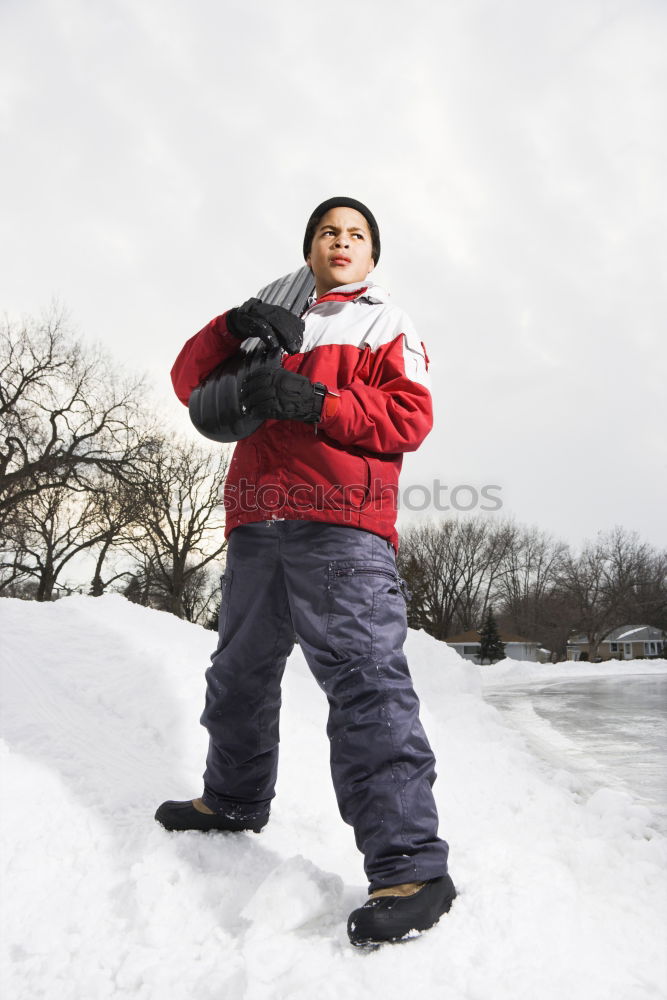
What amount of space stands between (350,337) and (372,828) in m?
1.33

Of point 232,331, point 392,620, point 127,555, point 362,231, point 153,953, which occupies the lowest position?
point 153,953

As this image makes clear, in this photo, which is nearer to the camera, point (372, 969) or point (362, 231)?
point (372, 969)

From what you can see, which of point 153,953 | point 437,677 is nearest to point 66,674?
point 153,953

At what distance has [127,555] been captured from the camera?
27.7 metres

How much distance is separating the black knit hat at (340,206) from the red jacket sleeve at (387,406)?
62cm

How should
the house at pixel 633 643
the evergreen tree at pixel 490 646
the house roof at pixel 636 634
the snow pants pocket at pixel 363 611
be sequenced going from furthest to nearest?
the house roof at pixel 636 634
the house at pixel 633 643
the evergreen tree at pixel 490 646
the snow pants pocket at pixel 363 611

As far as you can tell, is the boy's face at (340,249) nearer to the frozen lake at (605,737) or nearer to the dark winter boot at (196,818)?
the dark winter boot at (196,818)

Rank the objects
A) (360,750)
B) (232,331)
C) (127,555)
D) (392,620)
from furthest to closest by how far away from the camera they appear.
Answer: (127,555), (232,331), (392,620), (360,750)

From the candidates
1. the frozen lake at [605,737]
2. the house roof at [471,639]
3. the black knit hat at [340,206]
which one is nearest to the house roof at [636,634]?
the house roof at [471,639]

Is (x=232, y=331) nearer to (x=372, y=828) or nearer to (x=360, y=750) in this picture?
(x=360, y=750)

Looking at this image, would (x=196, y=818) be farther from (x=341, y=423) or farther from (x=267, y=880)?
(x=341, y=423)

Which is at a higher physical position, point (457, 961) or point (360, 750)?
point (360, 750)

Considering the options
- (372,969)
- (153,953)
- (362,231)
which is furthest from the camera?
(362,231)

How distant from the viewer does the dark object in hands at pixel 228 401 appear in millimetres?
1795
